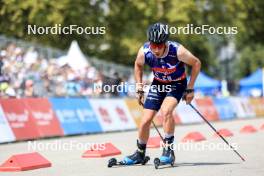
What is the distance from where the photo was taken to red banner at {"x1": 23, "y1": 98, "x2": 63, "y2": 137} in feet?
61.0

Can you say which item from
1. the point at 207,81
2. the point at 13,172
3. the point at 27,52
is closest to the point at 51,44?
Answer: the point at 207,81

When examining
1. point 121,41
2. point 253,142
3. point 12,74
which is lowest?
point 253,142

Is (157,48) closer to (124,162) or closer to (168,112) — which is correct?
(168,112)

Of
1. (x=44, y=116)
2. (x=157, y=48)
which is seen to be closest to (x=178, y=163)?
(x=157, y=48)

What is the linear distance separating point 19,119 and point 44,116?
1.30 m

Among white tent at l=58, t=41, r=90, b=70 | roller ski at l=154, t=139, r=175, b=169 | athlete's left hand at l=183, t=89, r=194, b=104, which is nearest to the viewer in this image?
roller ski at l=154, t=139, r=175, b=169

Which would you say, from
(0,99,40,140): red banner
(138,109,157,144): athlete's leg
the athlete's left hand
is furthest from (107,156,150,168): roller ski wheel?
(0,99,40,140): red banner

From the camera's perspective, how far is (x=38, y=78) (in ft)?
72.2

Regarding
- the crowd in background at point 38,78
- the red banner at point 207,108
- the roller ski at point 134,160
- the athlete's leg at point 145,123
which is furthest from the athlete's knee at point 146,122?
the red banner at point 207,108

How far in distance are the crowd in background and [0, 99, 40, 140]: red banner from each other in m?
0.98

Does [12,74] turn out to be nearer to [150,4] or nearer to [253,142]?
[253,142]

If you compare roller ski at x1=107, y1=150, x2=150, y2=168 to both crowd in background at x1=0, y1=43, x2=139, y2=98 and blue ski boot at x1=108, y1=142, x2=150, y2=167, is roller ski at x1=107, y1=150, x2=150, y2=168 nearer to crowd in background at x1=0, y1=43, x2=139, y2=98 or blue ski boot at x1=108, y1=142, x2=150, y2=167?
blue ski boot at x1=108, y1=142, x2=150, y2=167

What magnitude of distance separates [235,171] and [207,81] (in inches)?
1444

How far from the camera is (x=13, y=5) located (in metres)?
37.5
